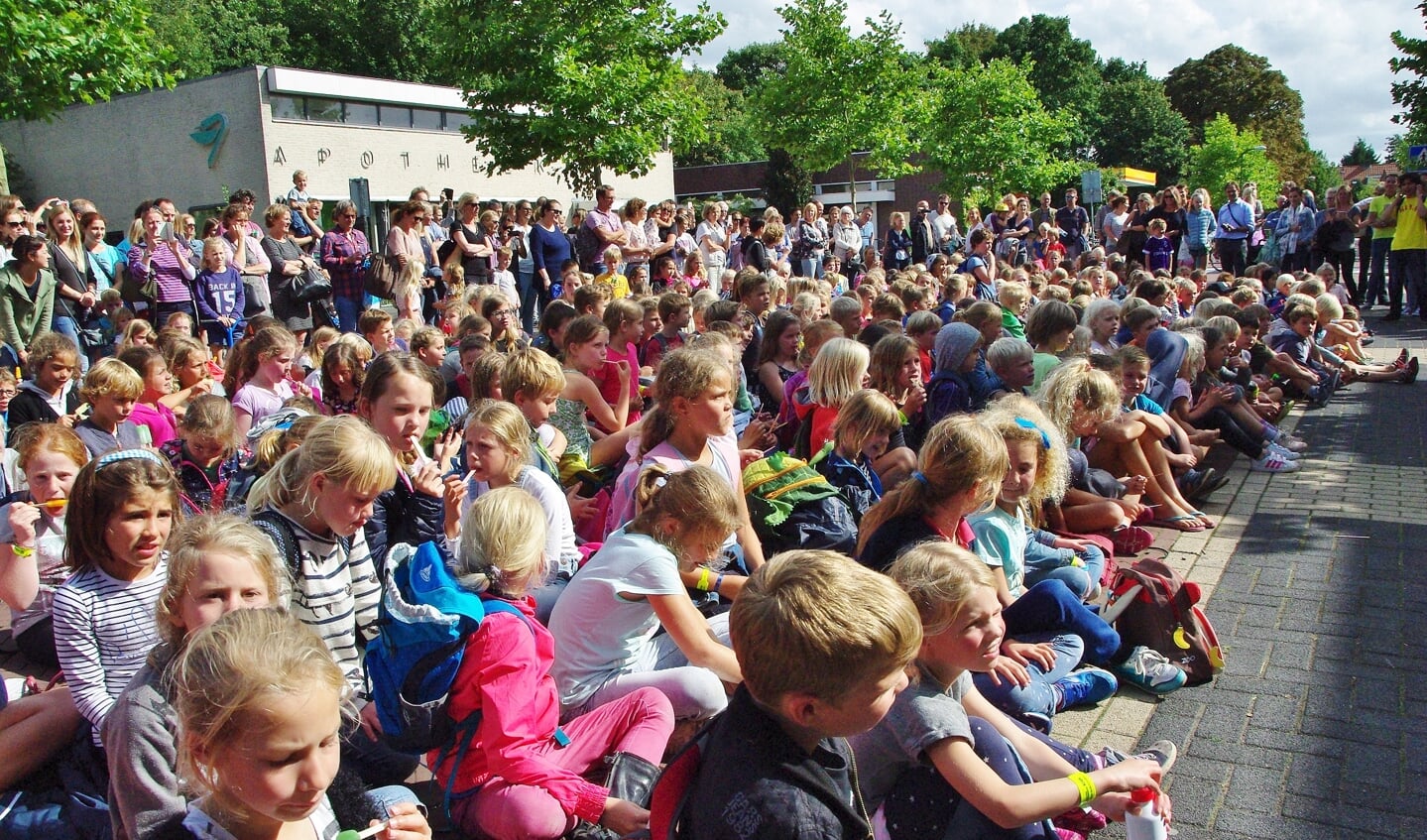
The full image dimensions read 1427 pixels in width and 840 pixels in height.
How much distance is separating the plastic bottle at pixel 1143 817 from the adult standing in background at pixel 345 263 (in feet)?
32.2

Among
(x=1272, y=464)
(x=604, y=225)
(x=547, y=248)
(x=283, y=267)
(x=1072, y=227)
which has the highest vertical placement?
(x=1072, y=227)

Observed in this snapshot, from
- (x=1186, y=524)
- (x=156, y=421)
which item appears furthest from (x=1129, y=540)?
(x=156, y=421)

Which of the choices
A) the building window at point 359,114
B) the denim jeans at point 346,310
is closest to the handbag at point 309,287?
the denim jeans at point 346,310

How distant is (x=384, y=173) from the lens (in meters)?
34.7

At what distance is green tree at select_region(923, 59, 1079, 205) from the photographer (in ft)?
119

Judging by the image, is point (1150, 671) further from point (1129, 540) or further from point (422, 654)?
point (422, 654)

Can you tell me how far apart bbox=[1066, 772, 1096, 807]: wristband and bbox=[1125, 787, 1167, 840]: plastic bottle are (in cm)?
14

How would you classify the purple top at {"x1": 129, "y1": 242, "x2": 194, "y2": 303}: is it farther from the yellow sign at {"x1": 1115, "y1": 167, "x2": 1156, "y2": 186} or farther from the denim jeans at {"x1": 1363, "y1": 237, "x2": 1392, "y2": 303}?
the yellow sign at {"x1": 1115, "y1": 167, "x2": 1156, "y2": 186}

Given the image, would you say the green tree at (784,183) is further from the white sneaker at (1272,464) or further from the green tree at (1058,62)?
the white sneaker at (1272,464)

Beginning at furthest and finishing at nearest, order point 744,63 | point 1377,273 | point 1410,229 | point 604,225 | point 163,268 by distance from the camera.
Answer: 1. point 744,63
2. point 1377,273
3. point 1410,229
4. point 604,225
5. point 163,268

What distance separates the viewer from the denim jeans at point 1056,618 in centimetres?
426

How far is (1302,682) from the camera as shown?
4.34 metres

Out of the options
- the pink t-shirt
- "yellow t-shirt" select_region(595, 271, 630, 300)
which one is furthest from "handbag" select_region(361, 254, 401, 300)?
the pink t-shirt

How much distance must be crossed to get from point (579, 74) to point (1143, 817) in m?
18.6
